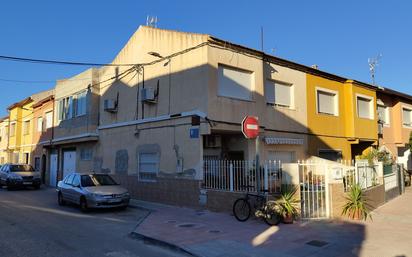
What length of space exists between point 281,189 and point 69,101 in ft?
57.7

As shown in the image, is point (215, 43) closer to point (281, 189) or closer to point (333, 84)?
point (281, 189)

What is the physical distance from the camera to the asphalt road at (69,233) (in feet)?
25.3

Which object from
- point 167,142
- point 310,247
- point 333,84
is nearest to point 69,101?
point 167,142

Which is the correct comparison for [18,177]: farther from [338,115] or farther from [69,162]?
[338,115]

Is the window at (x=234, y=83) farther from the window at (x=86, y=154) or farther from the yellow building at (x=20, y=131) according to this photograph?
the yellow building at (x=20, y=131)

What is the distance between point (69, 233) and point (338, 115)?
51.7ft

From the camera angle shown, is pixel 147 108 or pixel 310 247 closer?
pixel 310 247

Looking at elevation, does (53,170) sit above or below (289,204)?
above

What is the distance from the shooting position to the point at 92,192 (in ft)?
44.2

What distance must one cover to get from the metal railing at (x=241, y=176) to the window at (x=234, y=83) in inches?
119

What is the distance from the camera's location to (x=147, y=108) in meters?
16.9

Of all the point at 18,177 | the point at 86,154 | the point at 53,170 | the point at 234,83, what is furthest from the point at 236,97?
the point at 53,170

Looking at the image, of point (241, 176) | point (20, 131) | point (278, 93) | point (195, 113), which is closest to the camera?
point (241, 176)

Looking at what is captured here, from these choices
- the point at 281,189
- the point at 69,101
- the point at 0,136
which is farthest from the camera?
the point at 0,136
